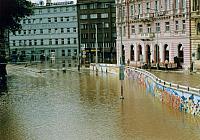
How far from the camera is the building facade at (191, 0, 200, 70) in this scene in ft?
220

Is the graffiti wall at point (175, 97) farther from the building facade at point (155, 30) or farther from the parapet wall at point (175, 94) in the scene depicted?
the building facade at point (155, 30)

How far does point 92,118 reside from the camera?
33312 mm

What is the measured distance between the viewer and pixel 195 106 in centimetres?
3203

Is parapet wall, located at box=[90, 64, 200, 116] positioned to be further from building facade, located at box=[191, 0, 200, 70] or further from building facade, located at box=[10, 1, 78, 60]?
building facade, located at box=[10, 1, 78, 60]

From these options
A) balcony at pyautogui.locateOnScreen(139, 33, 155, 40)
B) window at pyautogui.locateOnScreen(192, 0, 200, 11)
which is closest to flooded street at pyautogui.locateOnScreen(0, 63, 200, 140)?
window at pyautogui.locateOnScreen(192, 0, 200, 11)

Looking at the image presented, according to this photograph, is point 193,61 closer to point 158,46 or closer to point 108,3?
point 158,46

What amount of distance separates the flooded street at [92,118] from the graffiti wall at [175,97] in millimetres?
583

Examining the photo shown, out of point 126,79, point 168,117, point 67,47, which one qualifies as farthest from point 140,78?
point 67,47

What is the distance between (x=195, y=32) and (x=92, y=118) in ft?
129

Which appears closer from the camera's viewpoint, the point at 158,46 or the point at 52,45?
the point at 158,46

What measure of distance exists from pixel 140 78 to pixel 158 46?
2138cm

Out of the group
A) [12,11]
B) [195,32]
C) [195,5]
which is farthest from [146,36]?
[12,11]

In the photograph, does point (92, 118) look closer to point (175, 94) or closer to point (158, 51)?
point (175, 94)

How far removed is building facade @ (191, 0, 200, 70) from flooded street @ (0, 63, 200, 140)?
20.2 meters
